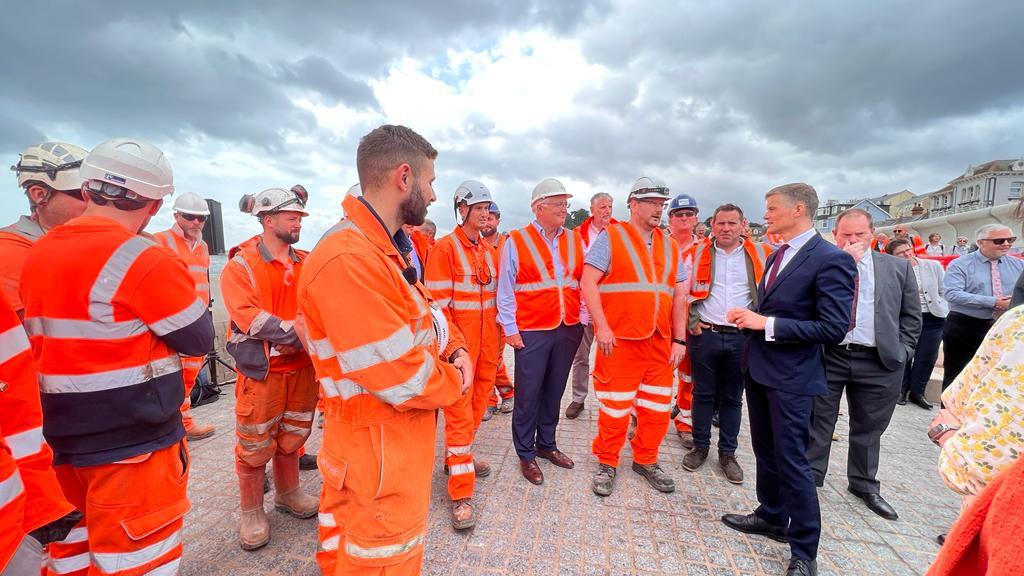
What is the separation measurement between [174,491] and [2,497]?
2.95 ft

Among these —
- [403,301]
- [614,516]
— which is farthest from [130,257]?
[614,516]

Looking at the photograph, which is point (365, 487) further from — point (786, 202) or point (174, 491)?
point (786, 202)

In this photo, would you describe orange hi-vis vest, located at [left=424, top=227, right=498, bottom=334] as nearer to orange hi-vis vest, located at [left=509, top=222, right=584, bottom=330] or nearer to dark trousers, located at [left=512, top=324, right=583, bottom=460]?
orange hi-vis vest, located at [left=509, top=222, right=584, bottom=330]

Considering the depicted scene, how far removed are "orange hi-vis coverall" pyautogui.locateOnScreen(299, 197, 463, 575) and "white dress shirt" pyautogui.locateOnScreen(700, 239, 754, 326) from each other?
303 cm

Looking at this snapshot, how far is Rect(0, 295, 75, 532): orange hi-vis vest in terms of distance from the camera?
1132 millimetres

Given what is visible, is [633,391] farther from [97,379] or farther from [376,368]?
[97,379]

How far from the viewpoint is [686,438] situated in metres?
4.34

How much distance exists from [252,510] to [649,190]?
369 cm

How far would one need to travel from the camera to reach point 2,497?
3.32 ft

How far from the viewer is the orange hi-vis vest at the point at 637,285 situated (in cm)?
332

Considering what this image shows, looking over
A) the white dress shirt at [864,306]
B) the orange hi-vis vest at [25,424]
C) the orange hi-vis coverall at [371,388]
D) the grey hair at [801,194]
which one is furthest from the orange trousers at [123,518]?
the white dress shirt at [864,306]

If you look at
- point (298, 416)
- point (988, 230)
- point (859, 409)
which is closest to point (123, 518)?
point (298, 416)

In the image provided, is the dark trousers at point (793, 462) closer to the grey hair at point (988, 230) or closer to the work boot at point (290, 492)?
the work boot at point (290, 492)

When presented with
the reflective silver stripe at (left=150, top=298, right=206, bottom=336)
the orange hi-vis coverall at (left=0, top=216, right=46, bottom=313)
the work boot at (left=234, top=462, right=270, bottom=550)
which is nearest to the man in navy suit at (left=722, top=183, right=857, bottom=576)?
the reflective silver stripe at (left=150, top=298, right=206, bottom=336)
